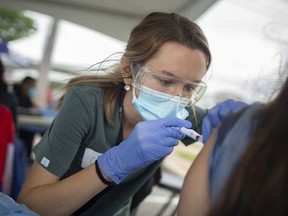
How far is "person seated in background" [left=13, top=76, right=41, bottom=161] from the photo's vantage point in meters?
4.48

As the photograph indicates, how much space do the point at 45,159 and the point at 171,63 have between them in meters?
0.57

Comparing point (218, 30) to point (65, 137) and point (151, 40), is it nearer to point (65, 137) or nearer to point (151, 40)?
point (151, 40)

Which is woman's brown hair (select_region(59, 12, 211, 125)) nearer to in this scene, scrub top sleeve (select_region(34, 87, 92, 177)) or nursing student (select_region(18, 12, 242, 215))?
nursing student (select_region(18, 12, 242, 215))

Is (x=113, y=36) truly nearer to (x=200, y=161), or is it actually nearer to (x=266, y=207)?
(x=200, y=161)

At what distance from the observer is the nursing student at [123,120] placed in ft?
3.29

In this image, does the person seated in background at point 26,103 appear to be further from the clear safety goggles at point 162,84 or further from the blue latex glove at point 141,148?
the blue latex glove at point 141,148

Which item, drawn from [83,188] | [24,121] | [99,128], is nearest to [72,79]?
[99,128]

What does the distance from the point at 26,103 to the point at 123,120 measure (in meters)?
4.31

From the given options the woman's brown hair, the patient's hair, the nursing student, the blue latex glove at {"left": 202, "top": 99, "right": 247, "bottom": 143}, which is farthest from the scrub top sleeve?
the patient's hair

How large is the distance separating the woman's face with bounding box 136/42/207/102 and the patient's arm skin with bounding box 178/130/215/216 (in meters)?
0.50

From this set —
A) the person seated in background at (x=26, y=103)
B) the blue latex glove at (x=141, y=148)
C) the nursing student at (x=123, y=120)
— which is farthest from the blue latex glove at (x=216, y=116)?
the person seated in background at (x=26, y=103)

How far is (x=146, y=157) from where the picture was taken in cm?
98

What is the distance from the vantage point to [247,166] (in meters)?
0.57

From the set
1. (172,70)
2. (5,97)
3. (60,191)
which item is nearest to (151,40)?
(172,70)
